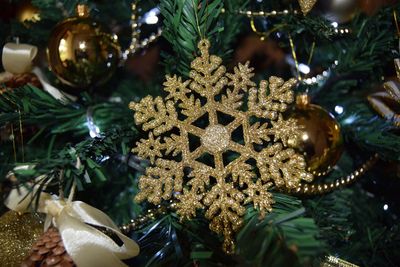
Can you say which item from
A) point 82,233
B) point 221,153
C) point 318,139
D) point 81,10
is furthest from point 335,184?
point 81,10

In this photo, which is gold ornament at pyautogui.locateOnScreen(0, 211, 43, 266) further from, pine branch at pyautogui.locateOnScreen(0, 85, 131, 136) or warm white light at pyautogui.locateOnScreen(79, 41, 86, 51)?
warm white light at pyautogui.locateOnScreen(79, 41, 86, 51)

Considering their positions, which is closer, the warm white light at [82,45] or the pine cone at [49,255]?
the pine cone at [49,255]

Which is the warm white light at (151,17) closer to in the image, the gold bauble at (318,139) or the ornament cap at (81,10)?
the ornament cap at (81,10)

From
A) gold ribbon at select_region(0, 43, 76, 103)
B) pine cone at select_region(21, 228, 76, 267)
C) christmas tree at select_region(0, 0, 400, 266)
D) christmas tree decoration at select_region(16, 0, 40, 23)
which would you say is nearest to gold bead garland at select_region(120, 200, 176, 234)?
christmas tree at select_region(0, 0, 400, 266)

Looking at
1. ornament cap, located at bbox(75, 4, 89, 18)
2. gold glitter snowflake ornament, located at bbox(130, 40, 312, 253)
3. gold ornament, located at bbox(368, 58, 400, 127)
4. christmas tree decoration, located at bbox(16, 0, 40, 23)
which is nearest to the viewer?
gold glitter snowflake ornament, located at bbox(130, 40, 312, 253)

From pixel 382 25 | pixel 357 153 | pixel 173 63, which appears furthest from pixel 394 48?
pixel 173 63

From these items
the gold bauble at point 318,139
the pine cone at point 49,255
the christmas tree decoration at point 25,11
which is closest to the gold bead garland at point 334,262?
the gold bauble at point 318,139

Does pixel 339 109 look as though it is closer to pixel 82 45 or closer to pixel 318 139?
pixel 318 139
